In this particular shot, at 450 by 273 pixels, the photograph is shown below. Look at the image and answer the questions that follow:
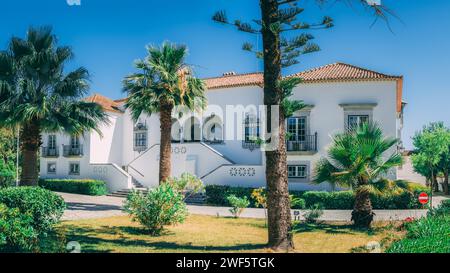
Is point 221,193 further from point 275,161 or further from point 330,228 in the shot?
point 275,161

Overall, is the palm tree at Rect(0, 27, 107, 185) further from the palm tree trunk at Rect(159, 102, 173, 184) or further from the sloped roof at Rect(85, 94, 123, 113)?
the sloped roof at Rect(85, 94, 123, 113)

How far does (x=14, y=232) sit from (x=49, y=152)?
2386 cm

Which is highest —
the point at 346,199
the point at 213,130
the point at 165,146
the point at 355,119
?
the point at 355,119

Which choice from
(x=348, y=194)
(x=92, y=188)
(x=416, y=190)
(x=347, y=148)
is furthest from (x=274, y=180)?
(x=92, y=188)

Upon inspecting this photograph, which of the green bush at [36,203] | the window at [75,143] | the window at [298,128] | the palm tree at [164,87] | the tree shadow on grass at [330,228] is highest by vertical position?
the palm tree at [164,87]

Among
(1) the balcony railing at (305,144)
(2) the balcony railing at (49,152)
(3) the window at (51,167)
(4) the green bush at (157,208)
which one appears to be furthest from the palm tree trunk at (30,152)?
(3) the window at (51,167)

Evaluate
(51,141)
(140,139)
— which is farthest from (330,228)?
(51,141)

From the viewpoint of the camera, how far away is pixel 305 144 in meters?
21.0

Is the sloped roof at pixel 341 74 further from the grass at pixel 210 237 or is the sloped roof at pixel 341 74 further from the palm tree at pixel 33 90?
the palm tree at pixel 33 90

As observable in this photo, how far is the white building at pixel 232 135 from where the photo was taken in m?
20.0

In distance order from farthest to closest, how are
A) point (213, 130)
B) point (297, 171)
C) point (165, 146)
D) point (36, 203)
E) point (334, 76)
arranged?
point (213, 130)
point (297, 171)
point (334, 76)
point (165, 146)
point (36, 203)

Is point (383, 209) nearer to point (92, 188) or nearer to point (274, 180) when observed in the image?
point (274, 180)

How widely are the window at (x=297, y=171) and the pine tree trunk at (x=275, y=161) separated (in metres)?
13.5

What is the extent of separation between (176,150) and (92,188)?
19.4 feet
